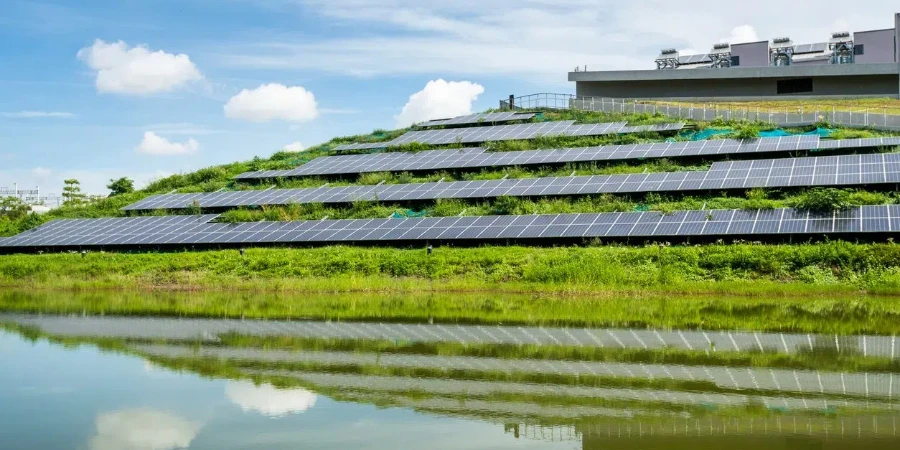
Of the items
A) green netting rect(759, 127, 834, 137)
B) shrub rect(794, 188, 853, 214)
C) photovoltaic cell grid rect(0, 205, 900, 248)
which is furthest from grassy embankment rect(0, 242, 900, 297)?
green netting rect(759, 127, 834, 137)

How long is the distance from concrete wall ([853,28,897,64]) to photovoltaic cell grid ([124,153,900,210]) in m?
29.4

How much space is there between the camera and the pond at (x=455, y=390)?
39.7 ft

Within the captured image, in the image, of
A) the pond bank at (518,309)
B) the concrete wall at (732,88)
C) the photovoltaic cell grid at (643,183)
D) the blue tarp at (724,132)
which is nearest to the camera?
the pond bank at (518,309)

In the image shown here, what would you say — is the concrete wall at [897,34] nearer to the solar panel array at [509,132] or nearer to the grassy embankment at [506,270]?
the solar panel array at [509,132]

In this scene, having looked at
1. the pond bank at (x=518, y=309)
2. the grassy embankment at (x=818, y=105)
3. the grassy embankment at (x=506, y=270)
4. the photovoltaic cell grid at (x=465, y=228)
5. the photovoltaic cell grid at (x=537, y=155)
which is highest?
the grassy embankment at (x=818, y=105)

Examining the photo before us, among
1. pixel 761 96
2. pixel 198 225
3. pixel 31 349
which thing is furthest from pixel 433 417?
pixel 761 96

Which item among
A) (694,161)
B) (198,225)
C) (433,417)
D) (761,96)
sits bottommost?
(433,417)

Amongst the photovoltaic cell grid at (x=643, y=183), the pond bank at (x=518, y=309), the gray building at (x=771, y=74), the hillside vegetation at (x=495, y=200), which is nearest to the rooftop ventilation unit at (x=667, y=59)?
the gray building at (x=771, y=74)

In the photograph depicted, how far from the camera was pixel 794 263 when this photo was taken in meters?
28.7

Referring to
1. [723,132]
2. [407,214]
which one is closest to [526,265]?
[407,214]

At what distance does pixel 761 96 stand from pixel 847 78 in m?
5.37

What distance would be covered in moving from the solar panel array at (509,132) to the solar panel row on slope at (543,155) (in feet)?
9.23

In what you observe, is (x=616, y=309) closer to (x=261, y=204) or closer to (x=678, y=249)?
(x=678, y=249)

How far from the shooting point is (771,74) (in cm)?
5744
